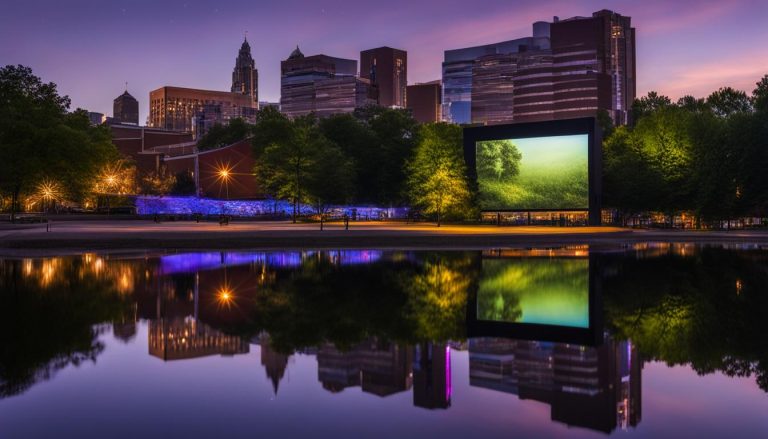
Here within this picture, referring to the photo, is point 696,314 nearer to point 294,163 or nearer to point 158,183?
point 294,163

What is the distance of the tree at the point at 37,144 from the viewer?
228ft

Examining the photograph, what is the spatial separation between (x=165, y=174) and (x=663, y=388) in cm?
15480

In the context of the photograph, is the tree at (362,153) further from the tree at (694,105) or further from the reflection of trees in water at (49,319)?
the reflection of trees in water at (49,319)

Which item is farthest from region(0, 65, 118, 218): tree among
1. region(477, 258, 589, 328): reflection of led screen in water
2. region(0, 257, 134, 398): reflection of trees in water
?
region(477, 258, 589, 328): reflection of led screen in water

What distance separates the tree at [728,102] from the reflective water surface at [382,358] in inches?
3653

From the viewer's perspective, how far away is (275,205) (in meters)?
111

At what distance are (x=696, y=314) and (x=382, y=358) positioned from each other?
8.67 m

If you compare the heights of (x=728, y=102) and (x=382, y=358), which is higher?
(x=728, y=102)

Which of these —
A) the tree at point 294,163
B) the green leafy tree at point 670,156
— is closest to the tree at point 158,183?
the tree at point 294,163

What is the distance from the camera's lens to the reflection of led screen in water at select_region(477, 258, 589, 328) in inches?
638

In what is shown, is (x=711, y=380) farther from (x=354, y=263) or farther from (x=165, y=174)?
(x=165, y=174)

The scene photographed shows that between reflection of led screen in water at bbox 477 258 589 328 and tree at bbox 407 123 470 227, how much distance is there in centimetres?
4411

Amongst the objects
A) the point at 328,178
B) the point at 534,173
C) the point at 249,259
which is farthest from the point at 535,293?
the point at 328,178

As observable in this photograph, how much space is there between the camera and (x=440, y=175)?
76.9 metres
